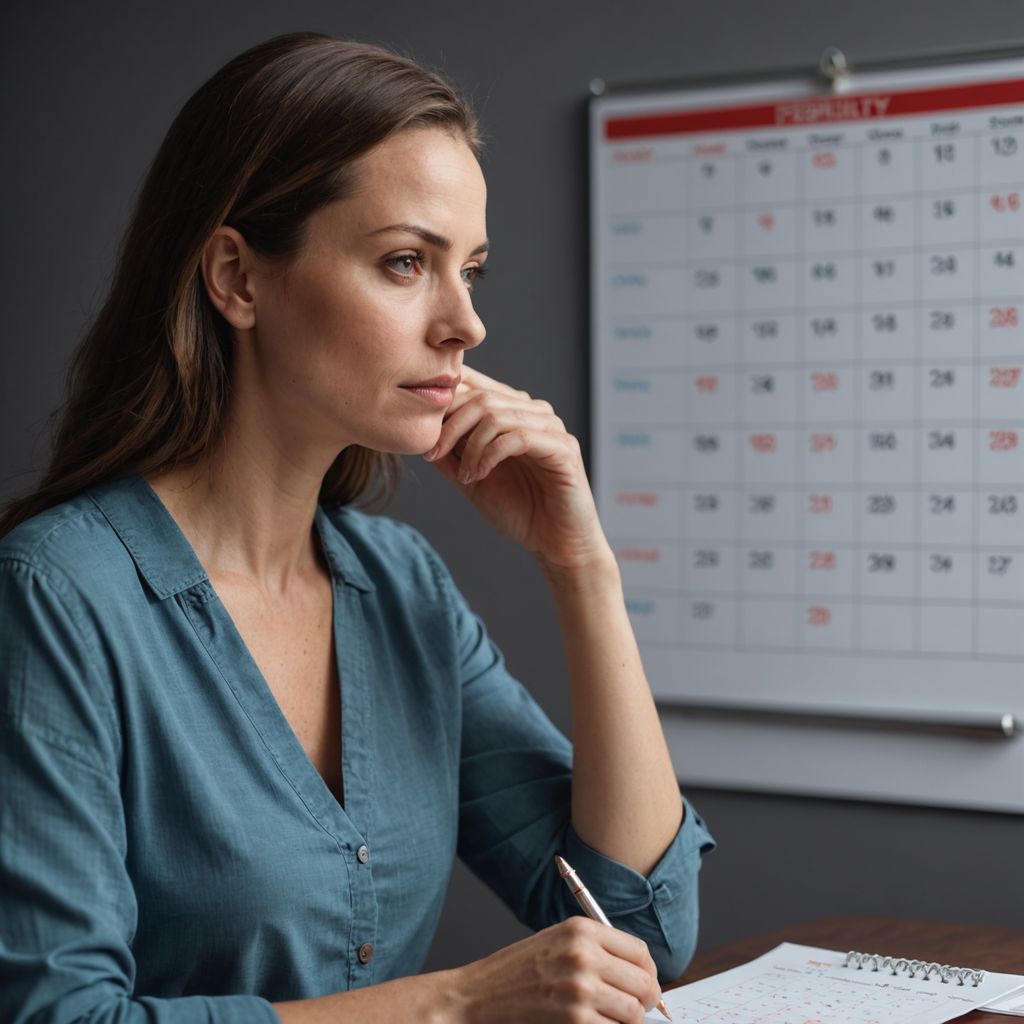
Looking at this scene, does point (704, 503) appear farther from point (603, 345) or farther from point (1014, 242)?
point (1014, 242)

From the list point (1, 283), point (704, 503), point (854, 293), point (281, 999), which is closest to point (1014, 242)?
point (854, 293)

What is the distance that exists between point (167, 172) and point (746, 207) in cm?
123

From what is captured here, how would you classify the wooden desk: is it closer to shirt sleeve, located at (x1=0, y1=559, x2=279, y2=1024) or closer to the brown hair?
shirt sleeve, located at (x1=0, y1=559, x2=279, y2=1024)

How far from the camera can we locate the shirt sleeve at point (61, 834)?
974 millimetres

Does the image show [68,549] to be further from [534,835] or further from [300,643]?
[534,835]

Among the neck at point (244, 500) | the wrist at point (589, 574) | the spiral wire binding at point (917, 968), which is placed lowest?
the spiral wire binding at point (917, 968)

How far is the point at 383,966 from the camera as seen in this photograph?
1.31 metres

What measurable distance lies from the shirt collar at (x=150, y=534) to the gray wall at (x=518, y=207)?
2.30 ft

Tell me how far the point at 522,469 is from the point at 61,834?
2.24 feet

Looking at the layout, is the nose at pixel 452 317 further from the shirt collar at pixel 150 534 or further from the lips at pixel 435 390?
the shirt collar at pixel 150 534

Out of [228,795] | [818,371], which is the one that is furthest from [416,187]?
[818,371]

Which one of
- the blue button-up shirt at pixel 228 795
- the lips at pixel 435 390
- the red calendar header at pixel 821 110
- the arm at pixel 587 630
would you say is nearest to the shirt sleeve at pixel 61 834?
the blue button-up shirt at pixel 228 795

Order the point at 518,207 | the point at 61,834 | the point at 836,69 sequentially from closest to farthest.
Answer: the point at 61,834
the point at 836,69
the point at 518,207

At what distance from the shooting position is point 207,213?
48.7 inches
